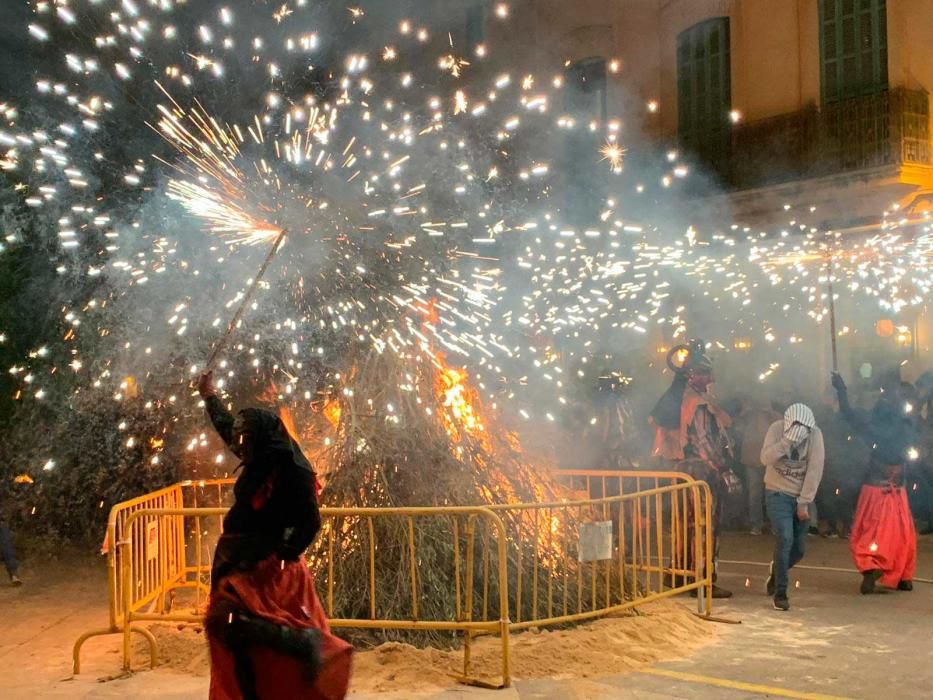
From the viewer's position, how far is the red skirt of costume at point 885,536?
8.95m

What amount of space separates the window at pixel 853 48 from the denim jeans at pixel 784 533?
30.5ft

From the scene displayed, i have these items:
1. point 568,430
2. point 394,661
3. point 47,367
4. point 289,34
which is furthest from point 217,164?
point 568,430

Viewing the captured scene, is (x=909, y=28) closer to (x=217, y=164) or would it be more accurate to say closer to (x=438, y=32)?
(x=438, y=32)

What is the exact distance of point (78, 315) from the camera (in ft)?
35.9

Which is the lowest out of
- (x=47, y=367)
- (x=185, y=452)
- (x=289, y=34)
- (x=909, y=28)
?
(x=185, y=452)

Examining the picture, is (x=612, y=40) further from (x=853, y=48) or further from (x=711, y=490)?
(x=711, y=490)

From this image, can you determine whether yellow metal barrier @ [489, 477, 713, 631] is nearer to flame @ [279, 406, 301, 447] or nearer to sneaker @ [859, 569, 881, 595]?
sneaker @ [859, 569, 881, 595]

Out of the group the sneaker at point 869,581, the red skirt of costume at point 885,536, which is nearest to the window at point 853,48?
the red skirt of costume at point 885,536

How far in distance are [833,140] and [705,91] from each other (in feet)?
9.33

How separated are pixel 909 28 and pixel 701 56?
12.0 feet

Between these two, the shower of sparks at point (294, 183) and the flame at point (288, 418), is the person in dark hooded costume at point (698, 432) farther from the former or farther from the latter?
the flame at point (288, 418)

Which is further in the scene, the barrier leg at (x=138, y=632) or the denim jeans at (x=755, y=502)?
the denim jeans at (x=755, y=502)

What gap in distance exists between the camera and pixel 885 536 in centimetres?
902

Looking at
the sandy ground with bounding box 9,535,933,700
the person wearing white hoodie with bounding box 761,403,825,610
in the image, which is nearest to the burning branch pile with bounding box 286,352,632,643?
the sandy ground with bounding box 9,535,933,700
